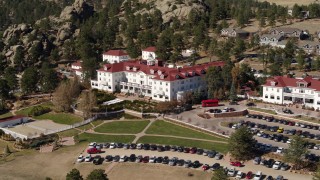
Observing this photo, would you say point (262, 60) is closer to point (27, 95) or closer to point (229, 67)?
point (229, 67)

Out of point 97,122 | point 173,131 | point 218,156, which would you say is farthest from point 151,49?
point 218,156

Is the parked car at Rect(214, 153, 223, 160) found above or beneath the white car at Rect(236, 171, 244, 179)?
above

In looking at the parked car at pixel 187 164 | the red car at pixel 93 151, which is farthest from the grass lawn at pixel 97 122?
the parked car at pixel 187 164

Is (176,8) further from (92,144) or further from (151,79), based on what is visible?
(92,144)

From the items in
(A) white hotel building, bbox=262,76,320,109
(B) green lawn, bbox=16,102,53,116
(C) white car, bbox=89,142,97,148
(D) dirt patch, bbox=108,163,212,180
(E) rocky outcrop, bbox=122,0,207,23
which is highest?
(E) rocky outcrop, bbox=122,0,207,23

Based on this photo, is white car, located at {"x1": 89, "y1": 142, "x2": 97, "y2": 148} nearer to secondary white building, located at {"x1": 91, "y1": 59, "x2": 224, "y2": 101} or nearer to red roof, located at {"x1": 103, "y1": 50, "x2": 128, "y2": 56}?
secondary white building, located at {"x1": 91, "y1": 59, "x2": 224, "y2": 101}

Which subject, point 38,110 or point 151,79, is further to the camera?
point 151,79

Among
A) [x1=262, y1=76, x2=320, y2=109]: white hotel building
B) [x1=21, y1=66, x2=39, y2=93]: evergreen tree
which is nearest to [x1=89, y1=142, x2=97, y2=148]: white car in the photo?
[x1=262, y1=76, x2=320, y2=109]: white hotel building
